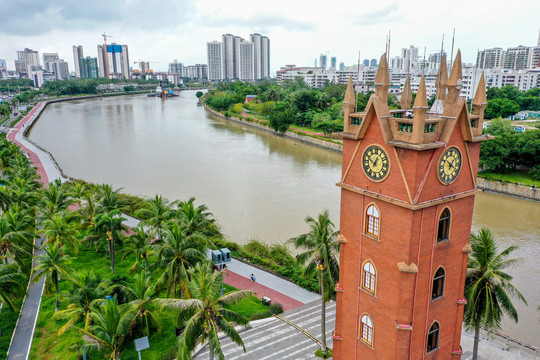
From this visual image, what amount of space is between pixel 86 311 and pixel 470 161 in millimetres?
14187

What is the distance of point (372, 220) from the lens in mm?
11984

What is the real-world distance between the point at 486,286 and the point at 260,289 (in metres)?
11.2

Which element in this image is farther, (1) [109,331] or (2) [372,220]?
(1) [109,331]

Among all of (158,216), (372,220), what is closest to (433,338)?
(372,220)

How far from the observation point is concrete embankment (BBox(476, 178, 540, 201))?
124 ft

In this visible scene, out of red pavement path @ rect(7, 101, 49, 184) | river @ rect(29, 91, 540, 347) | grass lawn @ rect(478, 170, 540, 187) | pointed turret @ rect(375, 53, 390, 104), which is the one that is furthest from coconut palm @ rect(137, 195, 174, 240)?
grass lawn @ rect(478, 170, 540, 187)

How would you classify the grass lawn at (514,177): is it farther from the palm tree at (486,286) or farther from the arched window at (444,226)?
the arched window at (444,226)

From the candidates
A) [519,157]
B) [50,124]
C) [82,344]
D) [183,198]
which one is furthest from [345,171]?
[50,124]

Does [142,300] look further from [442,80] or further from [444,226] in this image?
[442,80]

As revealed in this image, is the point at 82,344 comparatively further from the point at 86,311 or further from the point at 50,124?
the point at 50,124

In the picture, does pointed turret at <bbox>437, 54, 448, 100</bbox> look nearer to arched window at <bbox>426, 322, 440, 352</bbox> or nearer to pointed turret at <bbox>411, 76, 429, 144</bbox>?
pointed turret at <bbox>411, 76, 429, 144</bbox>

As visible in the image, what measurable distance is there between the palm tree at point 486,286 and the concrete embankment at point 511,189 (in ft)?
92.7

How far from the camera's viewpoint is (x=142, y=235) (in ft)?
68.8

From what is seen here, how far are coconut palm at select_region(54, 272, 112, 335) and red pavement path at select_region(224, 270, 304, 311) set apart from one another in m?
5.95
